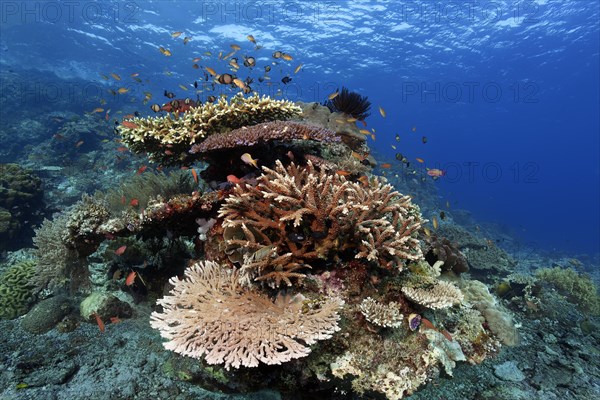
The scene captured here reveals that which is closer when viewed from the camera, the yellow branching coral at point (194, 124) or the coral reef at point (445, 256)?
the yellow branching coral at point (194, 124)

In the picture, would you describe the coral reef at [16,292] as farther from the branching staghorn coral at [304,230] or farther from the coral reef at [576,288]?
the coral reef at [576,288]

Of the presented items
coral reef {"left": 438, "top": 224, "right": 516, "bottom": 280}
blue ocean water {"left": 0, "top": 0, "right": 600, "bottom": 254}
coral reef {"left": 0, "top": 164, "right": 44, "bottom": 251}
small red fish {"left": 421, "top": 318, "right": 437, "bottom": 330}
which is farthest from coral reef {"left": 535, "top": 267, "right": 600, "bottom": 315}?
coral reef {"left": 0, "top": 164, "right": 44, "bottom": 251}

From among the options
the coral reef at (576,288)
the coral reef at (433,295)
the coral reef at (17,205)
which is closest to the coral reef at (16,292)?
the coral reef at (17,205)

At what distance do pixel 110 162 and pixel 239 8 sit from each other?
83.8ft

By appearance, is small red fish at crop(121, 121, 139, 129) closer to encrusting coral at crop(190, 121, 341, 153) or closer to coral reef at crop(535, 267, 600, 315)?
encrusting coral at crop(190, 121, 341, 153)

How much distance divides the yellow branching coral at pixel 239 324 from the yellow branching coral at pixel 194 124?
8.78ft

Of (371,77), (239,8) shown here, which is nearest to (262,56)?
(239,8)

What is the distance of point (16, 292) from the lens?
6.18m

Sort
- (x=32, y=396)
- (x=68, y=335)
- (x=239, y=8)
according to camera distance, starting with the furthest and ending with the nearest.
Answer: (x=239, y=8) → (x=68, y=335) → (x=32, y=396)

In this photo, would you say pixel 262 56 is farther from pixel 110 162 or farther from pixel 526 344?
pixel 526 344

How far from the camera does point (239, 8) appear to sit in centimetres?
3284

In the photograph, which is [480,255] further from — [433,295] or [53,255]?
[53,255]

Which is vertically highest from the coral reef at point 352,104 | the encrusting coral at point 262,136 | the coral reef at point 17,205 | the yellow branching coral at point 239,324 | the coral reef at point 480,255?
the coral reef at point 352,104

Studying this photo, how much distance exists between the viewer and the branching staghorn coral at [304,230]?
Answer: 3.23m
